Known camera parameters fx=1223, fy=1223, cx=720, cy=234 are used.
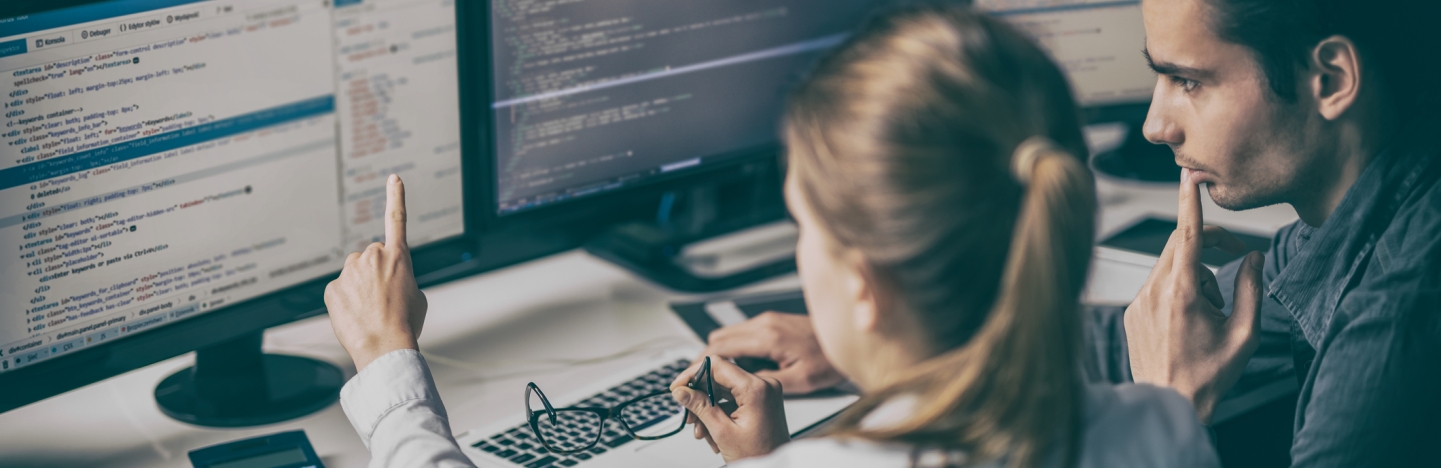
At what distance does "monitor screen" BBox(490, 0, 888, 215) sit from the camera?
1.23 metres

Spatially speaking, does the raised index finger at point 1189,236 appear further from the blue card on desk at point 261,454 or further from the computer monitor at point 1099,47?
the blue card on desk at point 261,454

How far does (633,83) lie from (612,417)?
15.6 inches

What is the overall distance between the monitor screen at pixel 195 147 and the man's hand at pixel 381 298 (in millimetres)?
184

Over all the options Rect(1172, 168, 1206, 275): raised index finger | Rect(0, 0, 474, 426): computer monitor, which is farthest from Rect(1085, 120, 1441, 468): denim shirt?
Rect(0, 0, 474, 426): computer monitor

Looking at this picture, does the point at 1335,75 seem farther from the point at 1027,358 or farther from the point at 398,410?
the point at 398,410

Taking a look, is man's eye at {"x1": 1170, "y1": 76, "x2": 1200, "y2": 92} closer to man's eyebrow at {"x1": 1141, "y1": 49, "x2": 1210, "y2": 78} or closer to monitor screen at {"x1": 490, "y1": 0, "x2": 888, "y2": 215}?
man's eyebrow at {"x1": 1141, "y1": 49, "x2": 1210, "y2": 78}

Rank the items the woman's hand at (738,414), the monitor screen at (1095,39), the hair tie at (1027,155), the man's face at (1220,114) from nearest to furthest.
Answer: the hair tie at (1027,155) < the woman's hand at (738,414) < the man's face at (1220,114) < the monitor screen at (1095,39)

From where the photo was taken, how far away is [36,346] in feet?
3.18

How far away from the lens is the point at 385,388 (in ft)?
2.88

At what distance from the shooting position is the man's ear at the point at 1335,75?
103 centimetres

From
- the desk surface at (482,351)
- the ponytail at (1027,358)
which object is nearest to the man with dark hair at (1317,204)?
the desk surface at (482,351)

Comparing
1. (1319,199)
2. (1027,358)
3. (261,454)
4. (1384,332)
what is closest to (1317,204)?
(1319,199)

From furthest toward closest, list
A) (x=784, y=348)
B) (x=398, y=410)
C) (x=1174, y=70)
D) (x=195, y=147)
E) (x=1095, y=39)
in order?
(x=1095, y=39), (x=784, y=348), (x=1174, y=70), (x=195, y=147), (x=398, y=410)

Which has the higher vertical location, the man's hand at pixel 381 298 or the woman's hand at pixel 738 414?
the man's hand at pixel 381 298
